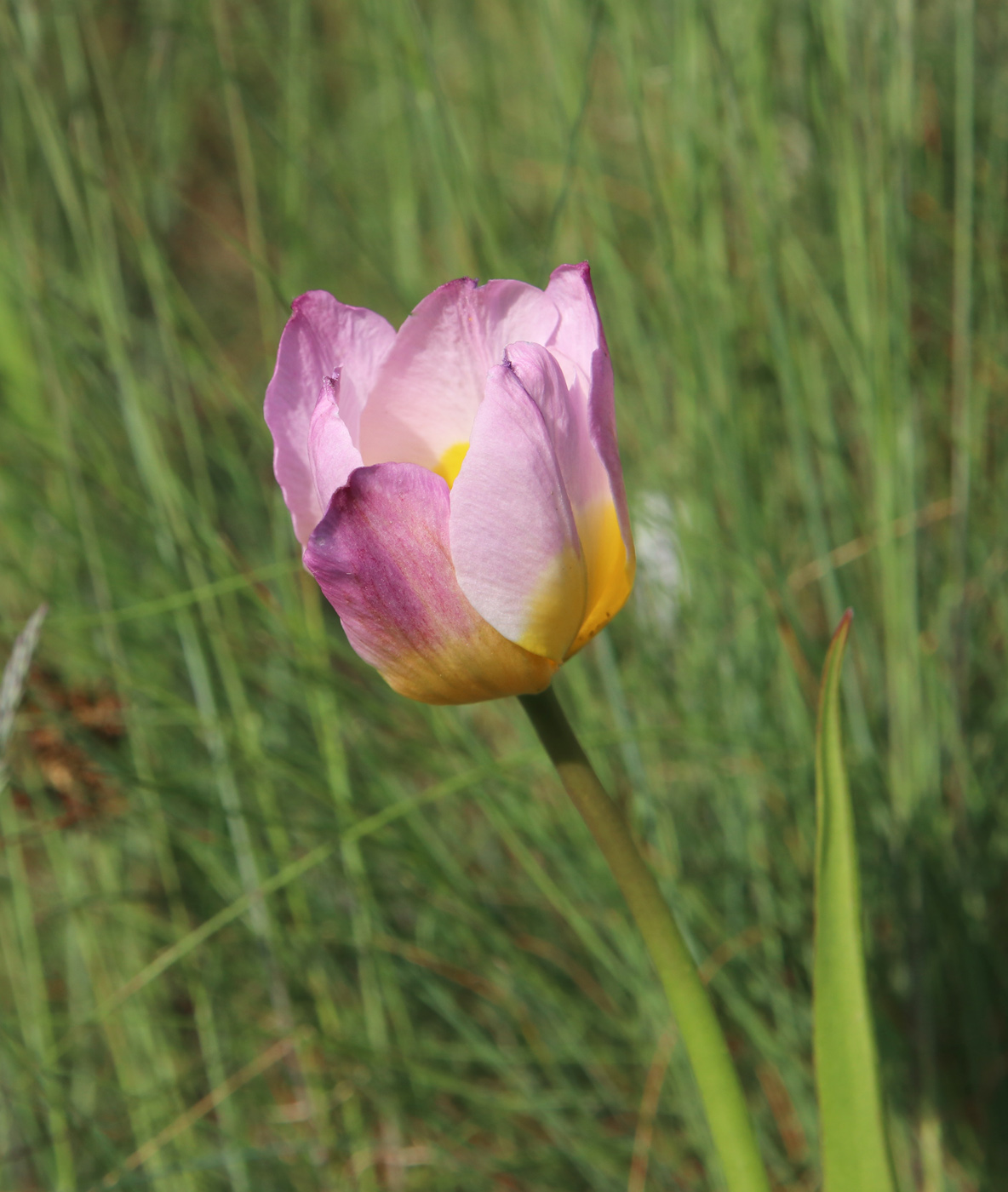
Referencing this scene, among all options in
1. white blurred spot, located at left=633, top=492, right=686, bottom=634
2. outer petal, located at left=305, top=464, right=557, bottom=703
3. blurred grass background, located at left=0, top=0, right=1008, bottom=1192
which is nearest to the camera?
outer petal, located at left=305, top=464, right=557, bottom=703

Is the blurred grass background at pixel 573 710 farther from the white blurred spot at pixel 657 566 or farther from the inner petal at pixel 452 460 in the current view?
the inner petal at pixel 452 460

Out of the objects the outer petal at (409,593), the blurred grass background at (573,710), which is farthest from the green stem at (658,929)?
the blurred grass background at (573,710)

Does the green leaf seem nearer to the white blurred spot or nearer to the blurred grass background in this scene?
the blurred grass background

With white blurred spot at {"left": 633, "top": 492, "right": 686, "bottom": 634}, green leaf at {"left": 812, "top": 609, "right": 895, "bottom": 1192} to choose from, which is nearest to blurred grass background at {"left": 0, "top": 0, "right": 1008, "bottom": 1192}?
white blurred spot at {"left": 633, "top": 492, "right": 686, "bottom": 634}

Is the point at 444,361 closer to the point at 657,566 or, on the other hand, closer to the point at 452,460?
the point at 452,460

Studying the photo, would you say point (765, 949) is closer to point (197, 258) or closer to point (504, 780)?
point (504, 780)

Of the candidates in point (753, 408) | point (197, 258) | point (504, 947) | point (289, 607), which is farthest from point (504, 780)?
point (197, 258)
